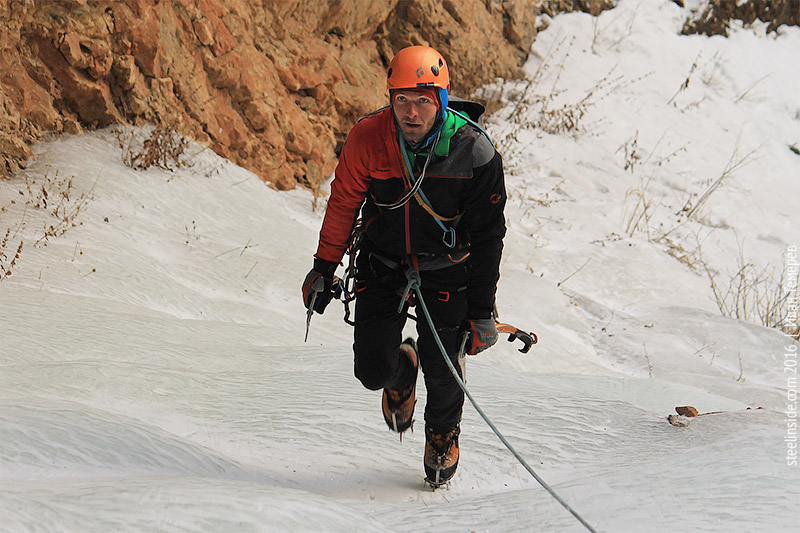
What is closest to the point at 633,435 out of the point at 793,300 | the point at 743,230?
the point at 793,300

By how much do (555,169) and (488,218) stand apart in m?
6.26

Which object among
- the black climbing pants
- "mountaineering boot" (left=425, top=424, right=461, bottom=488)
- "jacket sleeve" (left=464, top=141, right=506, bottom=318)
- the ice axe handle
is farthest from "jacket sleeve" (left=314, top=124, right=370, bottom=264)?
"mountaineering boot" (left=425, top=424, right=461, bottom=488)

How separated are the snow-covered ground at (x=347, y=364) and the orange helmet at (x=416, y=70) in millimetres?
1485

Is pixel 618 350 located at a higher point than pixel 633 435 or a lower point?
lower

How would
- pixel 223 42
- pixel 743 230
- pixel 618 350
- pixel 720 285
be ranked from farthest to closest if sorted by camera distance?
pixel 743 230, pixel 720 285, pixel 223 42, pixel 618 350

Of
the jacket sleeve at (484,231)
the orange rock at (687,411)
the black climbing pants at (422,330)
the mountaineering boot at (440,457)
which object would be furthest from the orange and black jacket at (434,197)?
the orange rock at (687,411)

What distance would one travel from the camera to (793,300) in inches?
258

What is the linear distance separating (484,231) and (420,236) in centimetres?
26

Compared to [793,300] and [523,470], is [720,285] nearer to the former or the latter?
[793,300]

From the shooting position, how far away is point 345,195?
2678mm

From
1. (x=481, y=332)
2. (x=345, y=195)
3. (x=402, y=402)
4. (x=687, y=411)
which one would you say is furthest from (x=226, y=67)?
(x=687, y=411)

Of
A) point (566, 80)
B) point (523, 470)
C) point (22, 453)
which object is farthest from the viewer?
point (566, 80)

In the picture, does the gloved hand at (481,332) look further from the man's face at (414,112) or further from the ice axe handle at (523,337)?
the man's face at (414,112)

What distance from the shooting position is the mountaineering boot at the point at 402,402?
9.49ft
